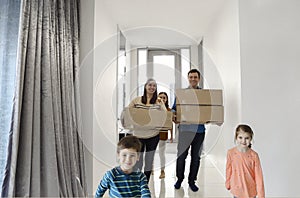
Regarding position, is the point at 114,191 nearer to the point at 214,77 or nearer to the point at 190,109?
the point at 190,109

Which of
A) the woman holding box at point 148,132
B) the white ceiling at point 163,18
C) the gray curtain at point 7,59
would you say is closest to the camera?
the gray curtain at point 7,59

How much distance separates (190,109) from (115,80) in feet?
5.09

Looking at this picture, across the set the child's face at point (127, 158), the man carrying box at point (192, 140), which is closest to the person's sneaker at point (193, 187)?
the man carrying box at point (192, 140)

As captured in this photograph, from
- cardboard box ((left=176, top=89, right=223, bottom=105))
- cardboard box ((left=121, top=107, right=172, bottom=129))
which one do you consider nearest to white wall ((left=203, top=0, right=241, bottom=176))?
cardboard box ((left=176, top=89, right=223, bottom=105))

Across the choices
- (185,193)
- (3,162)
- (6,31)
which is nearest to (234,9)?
(185,193)

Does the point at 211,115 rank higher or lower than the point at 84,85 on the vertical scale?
lower

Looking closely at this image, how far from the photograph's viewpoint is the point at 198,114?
277cm

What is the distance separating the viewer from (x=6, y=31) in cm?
186

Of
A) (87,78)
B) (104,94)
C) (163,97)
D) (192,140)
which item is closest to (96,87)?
(87,78)

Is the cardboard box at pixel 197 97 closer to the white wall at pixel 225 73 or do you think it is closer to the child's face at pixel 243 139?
the white wall at pixel 225 73

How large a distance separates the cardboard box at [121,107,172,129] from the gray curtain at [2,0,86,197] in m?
0.48

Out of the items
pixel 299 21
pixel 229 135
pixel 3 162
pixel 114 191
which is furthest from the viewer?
pixel 229 135

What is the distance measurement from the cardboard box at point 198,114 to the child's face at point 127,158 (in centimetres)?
131

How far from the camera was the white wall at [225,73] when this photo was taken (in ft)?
9.86
